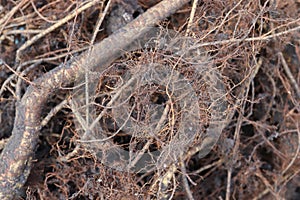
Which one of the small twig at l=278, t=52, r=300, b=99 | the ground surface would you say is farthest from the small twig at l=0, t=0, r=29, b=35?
the small twig at l=278, t=52, r=300, b=99

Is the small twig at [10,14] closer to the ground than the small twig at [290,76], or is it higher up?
higher up

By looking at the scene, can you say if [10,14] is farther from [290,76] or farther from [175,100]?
[290,76]

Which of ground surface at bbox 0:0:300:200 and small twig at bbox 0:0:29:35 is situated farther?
small twig at bbox 0:0:29:35

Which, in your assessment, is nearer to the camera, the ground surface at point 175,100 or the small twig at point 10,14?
the ground surface at point 175,100

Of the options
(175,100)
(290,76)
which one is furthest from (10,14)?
(290,76)

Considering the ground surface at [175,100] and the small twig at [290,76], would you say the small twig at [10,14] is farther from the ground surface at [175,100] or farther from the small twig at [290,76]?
the small twig at [290,76]

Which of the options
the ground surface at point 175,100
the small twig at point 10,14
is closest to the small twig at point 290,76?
the ground surface at point 175,100

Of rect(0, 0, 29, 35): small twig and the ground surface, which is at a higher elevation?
rect(0, 0, 29, 35): small twig

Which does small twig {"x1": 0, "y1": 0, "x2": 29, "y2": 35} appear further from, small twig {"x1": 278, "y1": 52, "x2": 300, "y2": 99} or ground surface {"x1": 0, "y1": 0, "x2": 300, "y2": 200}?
small twig {"x1": 278, "y1": 52, "x2": 300, "y2": 99}
